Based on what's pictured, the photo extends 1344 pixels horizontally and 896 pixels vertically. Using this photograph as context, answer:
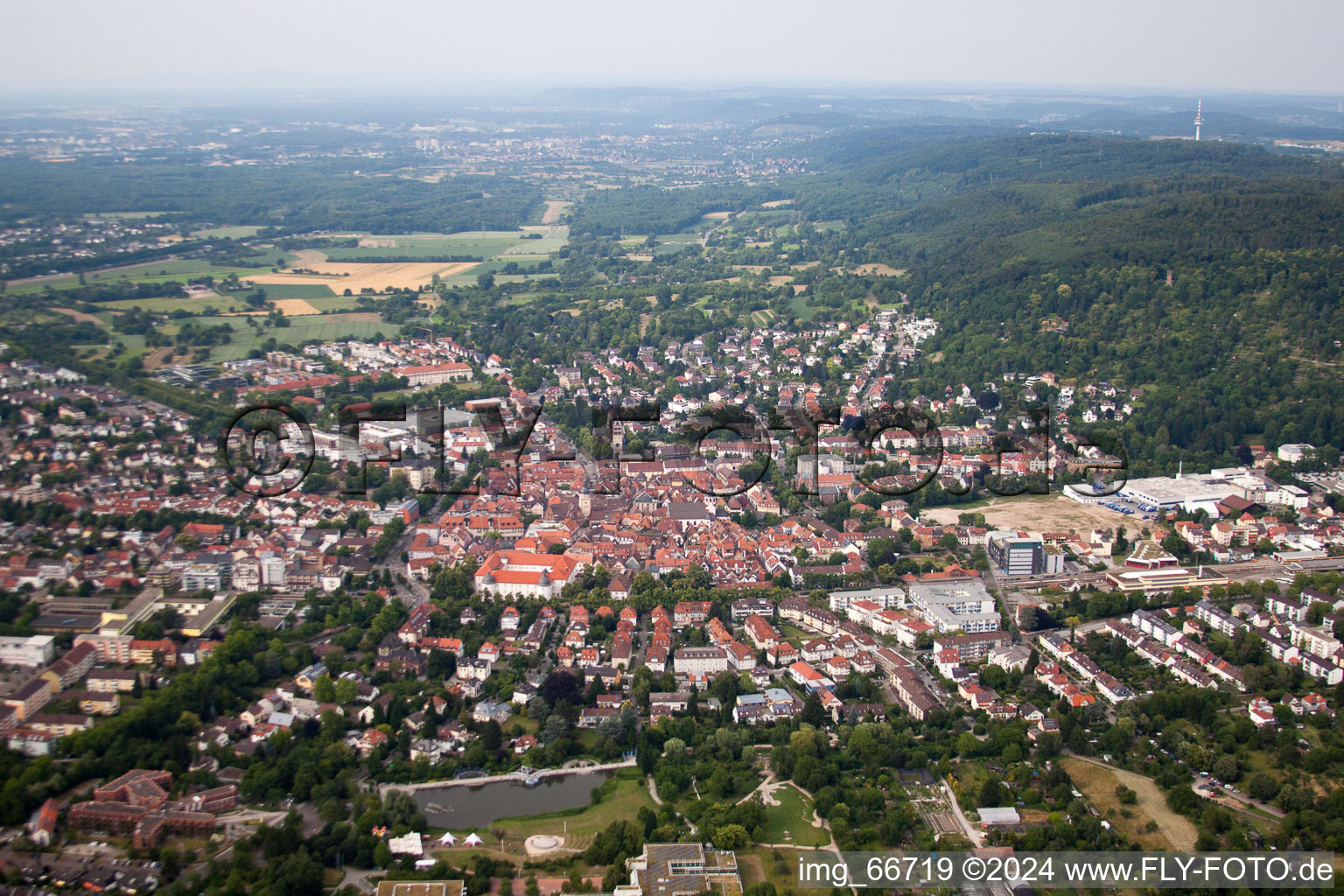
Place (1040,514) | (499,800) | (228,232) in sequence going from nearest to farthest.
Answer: (499,800), (1040,514), (228,232)

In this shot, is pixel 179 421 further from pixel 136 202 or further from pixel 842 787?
pixel 136 202

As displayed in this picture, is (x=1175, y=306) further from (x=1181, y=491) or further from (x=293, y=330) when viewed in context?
(x=293, y=330)

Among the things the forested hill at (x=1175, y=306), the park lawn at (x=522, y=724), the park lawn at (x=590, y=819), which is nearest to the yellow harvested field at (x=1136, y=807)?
the park lawn at (x=590, y=819)

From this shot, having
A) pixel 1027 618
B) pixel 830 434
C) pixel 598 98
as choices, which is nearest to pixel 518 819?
pixel 1027 618

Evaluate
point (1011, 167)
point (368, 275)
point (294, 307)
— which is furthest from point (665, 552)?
point (1011, 167)

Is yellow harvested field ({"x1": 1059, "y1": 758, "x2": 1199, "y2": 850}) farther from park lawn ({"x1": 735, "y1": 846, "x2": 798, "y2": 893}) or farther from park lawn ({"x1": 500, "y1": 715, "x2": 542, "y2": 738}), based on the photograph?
park lawn ({"x1": 500, "y1": 715, "x2": 542, "y2": 738})

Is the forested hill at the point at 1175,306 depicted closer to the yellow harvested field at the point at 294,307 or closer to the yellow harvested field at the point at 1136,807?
the yellow harvested field at the point at 1136,807

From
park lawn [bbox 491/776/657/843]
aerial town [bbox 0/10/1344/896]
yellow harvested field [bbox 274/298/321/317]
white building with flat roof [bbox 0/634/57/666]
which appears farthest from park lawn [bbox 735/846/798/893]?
yellow harvested field [bbox 274/298/321/317]
